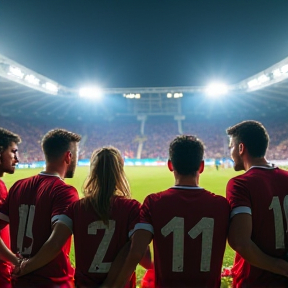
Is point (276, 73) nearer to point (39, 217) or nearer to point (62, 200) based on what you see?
point (62, 200)

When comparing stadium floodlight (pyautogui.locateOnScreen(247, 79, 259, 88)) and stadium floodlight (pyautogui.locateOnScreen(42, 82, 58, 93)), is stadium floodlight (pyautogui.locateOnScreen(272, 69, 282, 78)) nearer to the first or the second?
stadium floodlight (pyautogui.locateOnScreen(247, 79, 259, 88))

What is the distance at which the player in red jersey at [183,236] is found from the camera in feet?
6.49

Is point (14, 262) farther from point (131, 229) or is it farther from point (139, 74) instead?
point (139, 74)

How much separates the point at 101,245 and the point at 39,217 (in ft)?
1.98

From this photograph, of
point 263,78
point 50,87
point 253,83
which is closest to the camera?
point 263,78

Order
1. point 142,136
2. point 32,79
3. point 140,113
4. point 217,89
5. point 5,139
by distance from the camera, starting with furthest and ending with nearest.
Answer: point 140,113 → point 142,136 → point 217,89 → point 32,79 → point 5,139

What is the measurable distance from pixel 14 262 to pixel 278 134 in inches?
1383

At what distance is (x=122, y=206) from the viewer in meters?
2.14

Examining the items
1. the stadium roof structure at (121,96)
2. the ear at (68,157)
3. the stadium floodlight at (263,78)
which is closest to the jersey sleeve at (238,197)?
the ear at (68,157)

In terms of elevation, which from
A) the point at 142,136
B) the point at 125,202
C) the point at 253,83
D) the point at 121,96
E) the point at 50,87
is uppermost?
the point at 121,96

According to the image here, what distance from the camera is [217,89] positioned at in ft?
119

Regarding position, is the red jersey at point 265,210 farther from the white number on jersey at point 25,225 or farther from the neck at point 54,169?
the white number on jersey at point 25,225

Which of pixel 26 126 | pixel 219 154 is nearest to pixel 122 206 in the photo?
pixel 219 154

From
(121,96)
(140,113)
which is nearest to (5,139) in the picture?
(121,96)
